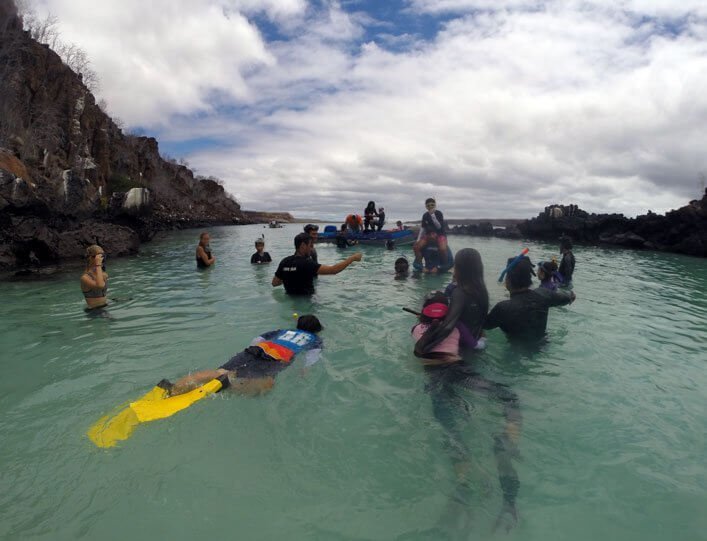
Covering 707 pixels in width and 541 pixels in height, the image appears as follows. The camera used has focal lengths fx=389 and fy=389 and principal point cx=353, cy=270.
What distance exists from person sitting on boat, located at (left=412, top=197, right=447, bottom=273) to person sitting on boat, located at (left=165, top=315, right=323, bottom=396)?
24.9 feet

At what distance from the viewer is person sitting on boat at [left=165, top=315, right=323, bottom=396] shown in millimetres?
4293

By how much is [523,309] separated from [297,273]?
4909 millimetres

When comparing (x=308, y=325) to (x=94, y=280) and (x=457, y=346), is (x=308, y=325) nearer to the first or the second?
(x=457, y=346)

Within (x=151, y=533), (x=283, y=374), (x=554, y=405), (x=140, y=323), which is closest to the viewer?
(x=151, y=533)

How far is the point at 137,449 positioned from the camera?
3328 mm

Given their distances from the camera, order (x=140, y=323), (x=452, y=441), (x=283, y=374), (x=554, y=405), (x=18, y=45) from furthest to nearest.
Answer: (x=18, y=45), (x=140, y=323), (x=283, y=374), (x=554, y=405), (x=452, y=441)

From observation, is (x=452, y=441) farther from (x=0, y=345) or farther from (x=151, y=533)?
(x=0, y=345)

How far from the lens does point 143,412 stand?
364cm

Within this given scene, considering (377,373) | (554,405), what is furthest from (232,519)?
(554,405)

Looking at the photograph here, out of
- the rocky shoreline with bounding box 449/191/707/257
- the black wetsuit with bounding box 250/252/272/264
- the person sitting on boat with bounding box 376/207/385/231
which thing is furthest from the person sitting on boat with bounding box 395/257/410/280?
the rocky shoreline with bounding box 449/191/707/257

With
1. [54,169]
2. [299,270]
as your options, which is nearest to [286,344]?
[299,270]

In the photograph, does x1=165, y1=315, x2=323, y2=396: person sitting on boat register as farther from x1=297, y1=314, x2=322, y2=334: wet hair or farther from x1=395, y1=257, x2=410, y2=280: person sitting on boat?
x1=395, y1=257, x2=410, y2=280: person sitting on boat

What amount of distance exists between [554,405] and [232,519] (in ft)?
11.4

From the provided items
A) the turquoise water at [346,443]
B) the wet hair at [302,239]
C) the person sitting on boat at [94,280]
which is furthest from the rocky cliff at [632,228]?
the person sitting on boat at [94,280]
